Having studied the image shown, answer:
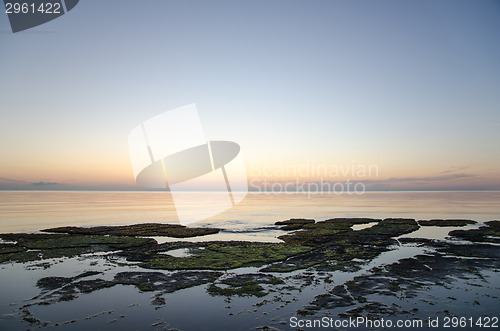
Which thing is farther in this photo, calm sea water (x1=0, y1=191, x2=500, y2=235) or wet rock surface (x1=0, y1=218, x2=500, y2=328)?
calm sea water (x1=0, y1=191, x2=500, y2=235)

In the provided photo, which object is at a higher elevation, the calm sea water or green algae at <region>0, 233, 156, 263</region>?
green algae at <region>0, 233, 156, 263</region>

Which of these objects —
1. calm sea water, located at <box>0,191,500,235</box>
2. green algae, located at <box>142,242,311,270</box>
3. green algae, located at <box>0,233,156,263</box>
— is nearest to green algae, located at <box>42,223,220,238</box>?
green algae, located at <box>0,233,156,263</box>

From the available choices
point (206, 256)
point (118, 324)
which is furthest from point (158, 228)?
point (118, 324)

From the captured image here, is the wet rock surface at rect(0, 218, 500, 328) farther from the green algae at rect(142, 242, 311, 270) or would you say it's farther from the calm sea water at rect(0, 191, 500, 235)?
the calm sea water at rect(0, 191, 500, 235)

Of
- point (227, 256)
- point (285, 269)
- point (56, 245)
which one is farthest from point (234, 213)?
point (285, 269)

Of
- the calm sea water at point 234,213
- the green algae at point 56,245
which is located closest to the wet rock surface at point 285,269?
the green algae at point 56,245

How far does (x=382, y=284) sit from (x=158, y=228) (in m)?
29.2

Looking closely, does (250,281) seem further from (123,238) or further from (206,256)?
(123,238)

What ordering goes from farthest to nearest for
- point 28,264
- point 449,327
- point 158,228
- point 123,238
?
point 158,228 < point 123,238 < point 28,264 < point 449,327

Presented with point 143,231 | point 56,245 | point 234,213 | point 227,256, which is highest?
point 56,245

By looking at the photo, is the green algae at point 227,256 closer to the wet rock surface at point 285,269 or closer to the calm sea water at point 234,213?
the wet rock surface at point 285,269

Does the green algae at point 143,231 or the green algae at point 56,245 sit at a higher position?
the green algae at point 56,245

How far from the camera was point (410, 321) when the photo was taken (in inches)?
445

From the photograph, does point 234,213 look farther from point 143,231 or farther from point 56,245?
point 56,245
